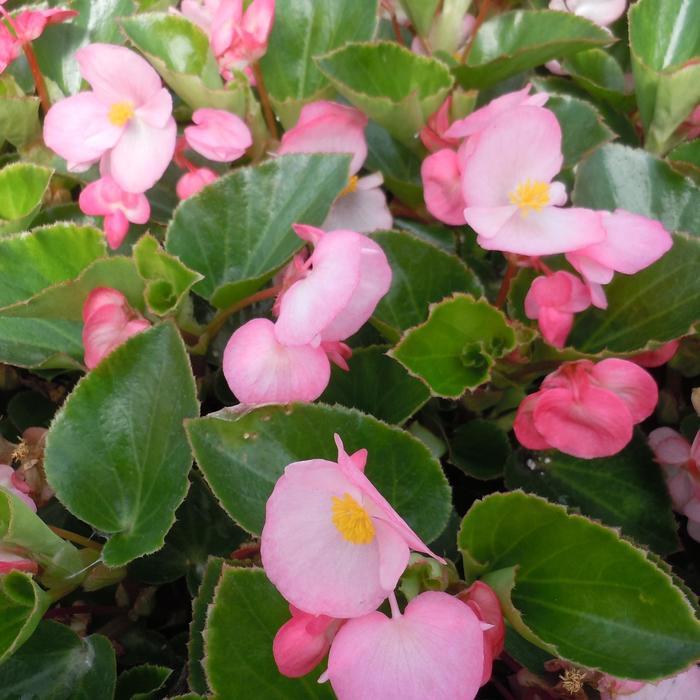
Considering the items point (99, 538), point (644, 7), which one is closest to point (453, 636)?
point (99, 538)

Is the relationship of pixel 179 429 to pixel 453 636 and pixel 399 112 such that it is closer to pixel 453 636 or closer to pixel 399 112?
pixel 453 636

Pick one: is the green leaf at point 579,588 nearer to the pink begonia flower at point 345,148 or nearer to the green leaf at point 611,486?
the green leaf at point 611,486

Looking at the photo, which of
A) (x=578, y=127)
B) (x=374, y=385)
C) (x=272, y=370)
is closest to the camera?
(x=272, y=370)

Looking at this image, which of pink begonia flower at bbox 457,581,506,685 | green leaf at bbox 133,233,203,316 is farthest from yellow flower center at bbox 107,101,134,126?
pink begonia flower at bbox 457,581,506,685

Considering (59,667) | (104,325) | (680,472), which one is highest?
(104,325)

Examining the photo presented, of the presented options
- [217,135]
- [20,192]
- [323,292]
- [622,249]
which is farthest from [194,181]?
[622,249]

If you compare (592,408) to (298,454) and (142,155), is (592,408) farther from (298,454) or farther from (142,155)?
(142,155)
